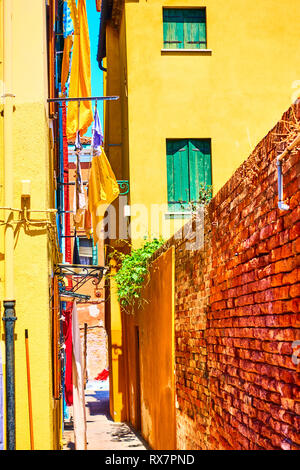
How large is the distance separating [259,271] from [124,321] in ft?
44.8

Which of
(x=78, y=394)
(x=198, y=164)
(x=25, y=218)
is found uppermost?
(x=198, y=164)

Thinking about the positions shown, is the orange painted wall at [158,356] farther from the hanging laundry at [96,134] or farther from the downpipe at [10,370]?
the downpipe at [10,370]

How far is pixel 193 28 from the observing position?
17.0 metres

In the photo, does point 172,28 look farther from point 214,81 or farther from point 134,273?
point 134,273

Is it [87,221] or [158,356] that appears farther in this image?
[87,221]

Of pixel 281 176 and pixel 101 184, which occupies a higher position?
pixel 101 184

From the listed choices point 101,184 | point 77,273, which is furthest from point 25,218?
point 101,184

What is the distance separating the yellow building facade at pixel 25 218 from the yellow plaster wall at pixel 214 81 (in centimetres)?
815

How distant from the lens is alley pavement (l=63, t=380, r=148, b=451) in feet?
47.0

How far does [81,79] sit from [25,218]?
4.27m

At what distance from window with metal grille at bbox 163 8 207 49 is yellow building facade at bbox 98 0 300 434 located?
0.9 inches

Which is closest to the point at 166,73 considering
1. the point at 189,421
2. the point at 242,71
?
the point at 242,71

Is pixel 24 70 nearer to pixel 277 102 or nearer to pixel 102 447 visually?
pixel 102 447

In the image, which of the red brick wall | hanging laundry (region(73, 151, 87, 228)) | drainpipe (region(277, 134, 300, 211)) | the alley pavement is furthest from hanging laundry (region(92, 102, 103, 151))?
drainpipe (region(277, 134, 300, 211))
